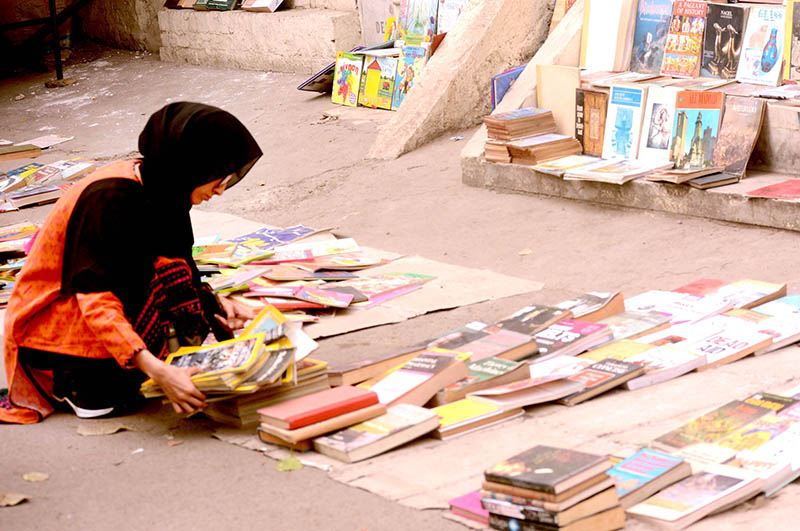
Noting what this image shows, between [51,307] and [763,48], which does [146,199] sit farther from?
[763,48]

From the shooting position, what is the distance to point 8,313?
11.5 ft

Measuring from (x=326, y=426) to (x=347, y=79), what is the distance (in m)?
6.26

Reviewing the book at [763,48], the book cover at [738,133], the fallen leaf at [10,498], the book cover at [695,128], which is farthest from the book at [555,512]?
the book at [763,48]

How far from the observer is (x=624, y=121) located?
613 centimetres

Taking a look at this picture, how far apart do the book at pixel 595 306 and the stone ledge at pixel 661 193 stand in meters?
1.25

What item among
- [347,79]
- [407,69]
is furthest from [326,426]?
[347,79]

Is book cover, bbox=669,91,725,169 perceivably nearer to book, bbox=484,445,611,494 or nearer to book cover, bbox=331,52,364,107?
book, bbox=484,445,611,494

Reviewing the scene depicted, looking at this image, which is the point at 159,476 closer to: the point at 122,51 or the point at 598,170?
the point at 598,170

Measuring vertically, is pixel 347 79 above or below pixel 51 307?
above

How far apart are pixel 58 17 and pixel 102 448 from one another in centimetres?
1056

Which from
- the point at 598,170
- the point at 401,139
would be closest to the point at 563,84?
the point at 598,170

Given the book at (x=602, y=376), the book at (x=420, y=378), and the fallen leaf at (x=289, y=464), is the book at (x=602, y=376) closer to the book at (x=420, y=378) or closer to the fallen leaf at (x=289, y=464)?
the book at (x=420, y=378)

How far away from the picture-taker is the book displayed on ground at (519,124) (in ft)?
20.7

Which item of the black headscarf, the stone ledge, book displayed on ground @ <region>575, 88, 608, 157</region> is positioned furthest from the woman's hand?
book displayed on ground @ <region>575, 88, 608, 157</region>
